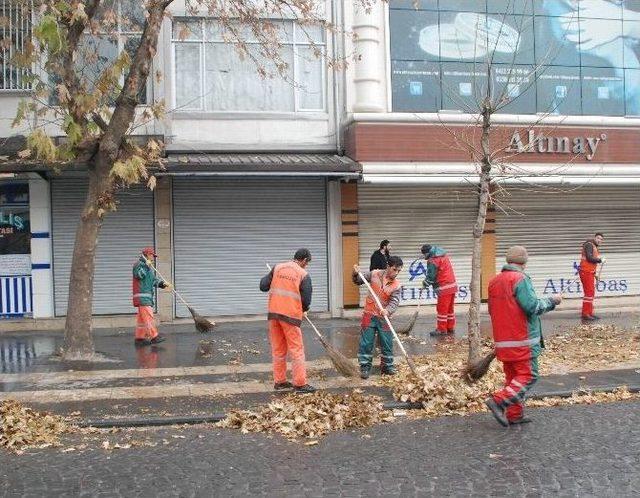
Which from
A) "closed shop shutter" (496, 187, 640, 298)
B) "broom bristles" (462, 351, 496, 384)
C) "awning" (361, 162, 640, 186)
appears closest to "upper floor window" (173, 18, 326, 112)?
"awning" (361, 162, 640, 186)

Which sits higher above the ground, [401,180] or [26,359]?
[401,180]

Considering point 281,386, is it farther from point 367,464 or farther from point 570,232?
point 570,232

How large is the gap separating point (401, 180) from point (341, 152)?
4.87ft

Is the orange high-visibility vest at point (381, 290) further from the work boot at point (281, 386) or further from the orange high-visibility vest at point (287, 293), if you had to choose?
the work boot at point (281, 386)

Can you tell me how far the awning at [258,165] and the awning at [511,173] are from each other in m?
0.61

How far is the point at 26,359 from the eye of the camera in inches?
418

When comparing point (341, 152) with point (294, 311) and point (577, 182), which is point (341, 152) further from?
point (294, 311)

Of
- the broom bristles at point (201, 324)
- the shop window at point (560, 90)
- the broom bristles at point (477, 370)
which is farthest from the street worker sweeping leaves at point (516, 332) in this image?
the shop window at point (560, 90)

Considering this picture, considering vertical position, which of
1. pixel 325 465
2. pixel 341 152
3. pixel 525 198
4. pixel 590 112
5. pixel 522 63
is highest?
pixel 522 63

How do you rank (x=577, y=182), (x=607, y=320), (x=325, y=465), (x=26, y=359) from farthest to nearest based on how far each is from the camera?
(x=577, y=182) → (x=607, y=320) → (x=26, y=359) → (x=325, y=465)

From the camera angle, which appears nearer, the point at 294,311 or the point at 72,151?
the point at 294,311

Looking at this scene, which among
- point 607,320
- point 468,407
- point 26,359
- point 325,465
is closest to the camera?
point 325,465

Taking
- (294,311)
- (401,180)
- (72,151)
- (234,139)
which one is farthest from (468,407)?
(234,139)

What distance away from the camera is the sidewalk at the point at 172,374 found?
7715 mm
